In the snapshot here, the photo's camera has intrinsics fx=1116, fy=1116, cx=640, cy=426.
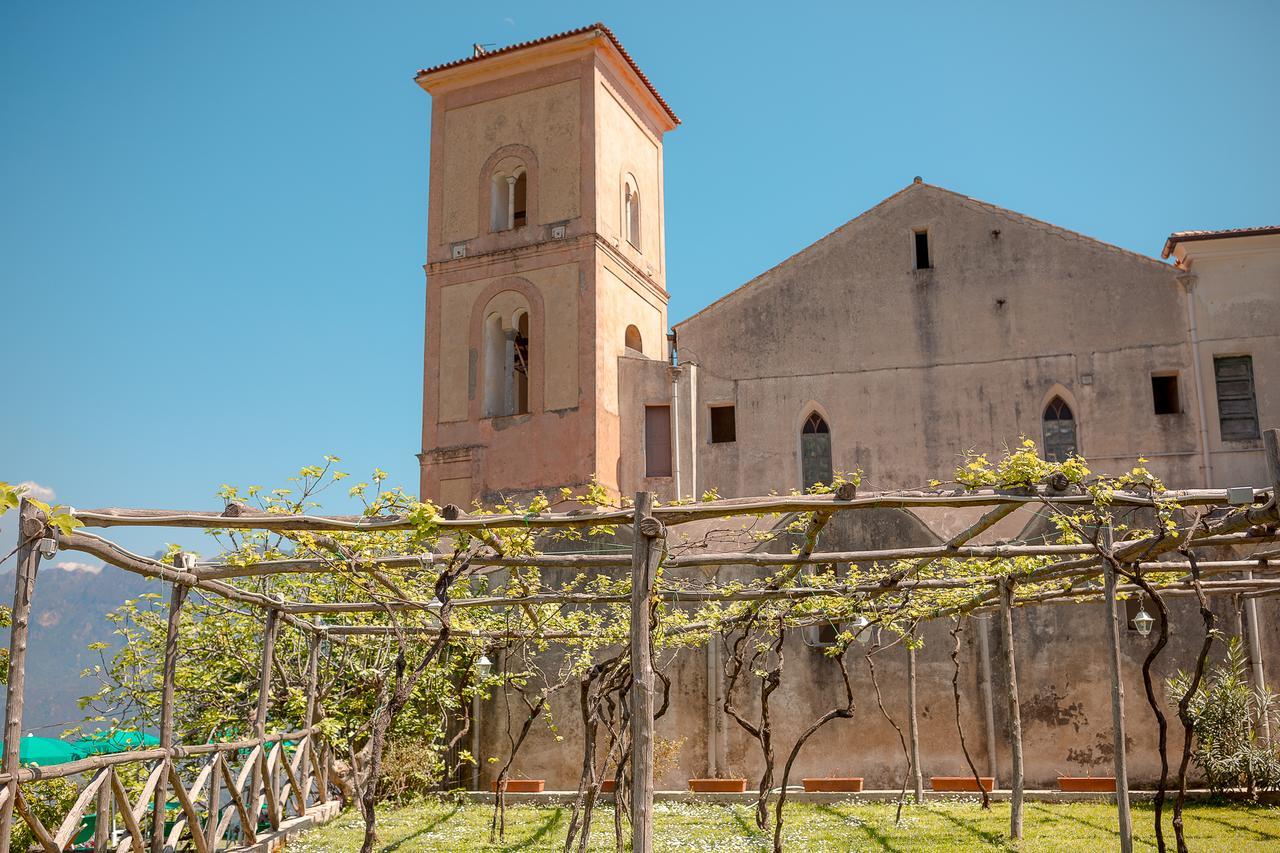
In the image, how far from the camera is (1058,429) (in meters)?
24.2

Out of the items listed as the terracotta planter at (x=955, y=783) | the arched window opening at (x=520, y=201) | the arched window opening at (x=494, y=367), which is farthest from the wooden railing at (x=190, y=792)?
the arched window opening at (x=520, y=201)

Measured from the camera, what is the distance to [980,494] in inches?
385

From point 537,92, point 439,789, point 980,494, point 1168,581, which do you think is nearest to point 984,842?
point 1168,581

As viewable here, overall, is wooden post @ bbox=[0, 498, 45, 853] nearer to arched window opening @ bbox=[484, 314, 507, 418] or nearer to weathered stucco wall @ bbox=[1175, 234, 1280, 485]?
arched window opening @ bbox=[484, 314, 507, 418]

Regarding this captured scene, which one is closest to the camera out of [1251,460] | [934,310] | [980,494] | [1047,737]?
[980,494]

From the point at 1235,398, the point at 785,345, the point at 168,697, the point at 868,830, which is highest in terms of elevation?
the point at 785,345

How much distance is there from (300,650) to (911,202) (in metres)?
16.4

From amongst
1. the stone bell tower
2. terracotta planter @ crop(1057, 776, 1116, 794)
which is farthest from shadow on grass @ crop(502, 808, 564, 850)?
the stone bell tower

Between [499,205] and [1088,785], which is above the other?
[499,205]

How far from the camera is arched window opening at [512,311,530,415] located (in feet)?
93.0

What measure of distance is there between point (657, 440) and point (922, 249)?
7484mm

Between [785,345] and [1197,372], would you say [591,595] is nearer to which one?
[785,345]

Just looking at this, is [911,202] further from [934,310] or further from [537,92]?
[537,92]

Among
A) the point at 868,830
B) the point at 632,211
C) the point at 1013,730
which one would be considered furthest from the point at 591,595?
the point at 632,211
